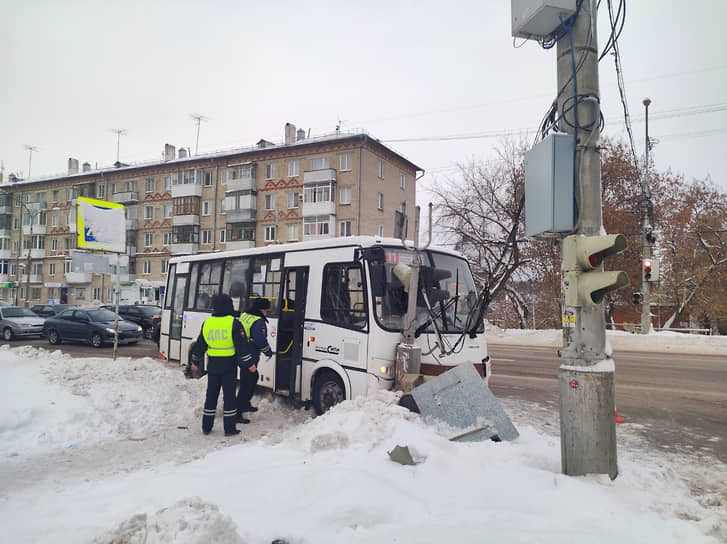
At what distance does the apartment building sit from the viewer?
41.6 metres

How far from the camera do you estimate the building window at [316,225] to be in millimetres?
41406

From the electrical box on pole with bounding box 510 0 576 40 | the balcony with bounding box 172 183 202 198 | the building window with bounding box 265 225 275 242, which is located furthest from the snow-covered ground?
the balcony with bounding box 172 183 202 198

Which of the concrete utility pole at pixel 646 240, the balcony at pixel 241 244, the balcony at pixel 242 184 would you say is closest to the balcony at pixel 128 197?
the balcony at pixel 242 184

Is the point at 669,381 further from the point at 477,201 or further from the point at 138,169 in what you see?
the point at 138,169

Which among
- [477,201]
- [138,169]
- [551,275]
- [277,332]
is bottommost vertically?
[277,332]

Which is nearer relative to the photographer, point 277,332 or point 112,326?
point 277,332

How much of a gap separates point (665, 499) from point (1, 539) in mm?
5226

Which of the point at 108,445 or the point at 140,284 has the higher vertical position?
the point at 140,284

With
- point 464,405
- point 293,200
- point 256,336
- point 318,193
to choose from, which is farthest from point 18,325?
point 293,200

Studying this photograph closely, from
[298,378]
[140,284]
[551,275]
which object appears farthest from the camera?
[140,284]

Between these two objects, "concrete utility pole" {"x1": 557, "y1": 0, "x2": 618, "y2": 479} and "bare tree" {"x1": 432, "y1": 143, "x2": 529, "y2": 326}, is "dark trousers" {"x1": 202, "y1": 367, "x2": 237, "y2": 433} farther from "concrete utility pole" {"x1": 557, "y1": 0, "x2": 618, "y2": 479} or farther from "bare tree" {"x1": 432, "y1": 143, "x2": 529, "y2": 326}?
"bare tree" {"x1": 432, "y1": 143, "x2": 529, "y2": 326}

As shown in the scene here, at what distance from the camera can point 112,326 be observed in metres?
19.9

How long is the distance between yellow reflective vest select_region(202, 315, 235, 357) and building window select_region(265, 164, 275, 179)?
40129mm

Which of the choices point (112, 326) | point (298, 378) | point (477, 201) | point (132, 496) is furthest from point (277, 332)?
point (477, 201)
